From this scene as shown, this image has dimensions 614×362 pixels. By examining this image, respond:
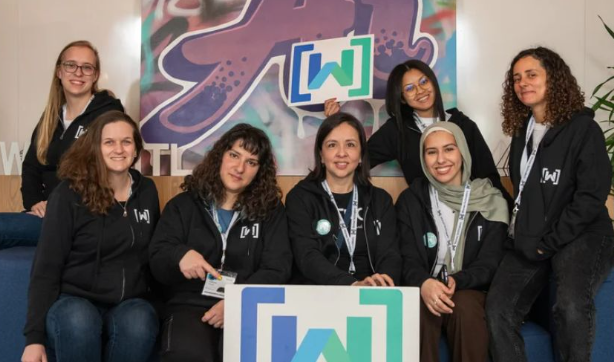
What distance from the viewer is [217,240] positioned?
2512mm

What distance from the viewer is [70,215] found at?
2391 millimetres

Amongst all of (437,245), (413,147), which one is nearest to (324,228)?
(437,245)

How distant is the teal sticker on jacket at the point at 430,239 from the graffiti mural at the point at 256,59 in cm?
111

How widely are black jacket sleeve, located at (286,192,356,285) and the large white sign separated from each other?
24 cm

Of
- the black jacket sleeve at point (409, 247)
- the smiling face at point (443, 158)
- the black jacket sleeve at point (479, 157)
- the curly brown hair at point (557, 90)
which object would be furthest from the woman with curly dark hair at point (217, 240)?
the curly brown hair at point (557, 90)

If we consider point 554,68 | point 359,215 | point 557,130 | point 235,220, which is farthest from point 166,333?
point 554,68

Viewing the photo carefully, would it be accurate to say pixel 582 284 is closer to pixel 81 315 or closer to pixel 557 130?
pixel 557 130

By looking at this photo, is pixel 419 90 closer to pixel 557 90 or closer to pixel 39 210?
pixel 557 90

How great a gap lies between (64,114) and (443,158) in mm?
2030

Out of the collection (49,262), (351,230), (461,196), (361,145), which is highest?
(361,145)

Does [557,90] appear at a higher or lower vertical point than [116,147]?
higher

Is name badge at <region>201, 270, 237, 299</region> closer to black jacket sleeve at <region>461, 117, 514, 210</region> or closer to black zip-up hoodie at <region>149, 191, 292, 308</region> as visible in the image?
black zip-up hoodie at <region>149, 191, 292, 308</region>

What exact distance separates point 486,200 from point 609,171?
517 mm

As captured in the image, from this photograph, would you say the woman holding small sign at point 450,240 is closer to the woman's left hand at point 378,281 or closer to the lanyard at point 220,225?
the woman's left hand at point 378,281
